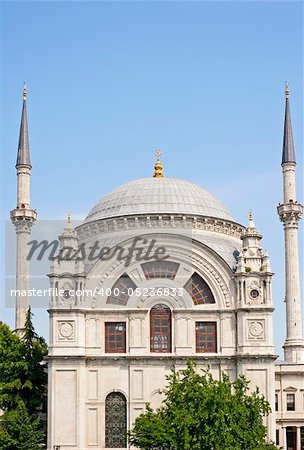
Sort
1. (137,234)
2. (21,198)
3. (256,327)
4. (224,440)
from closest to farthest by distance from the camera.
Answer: (224,440), (256,327), (137,234), (21,198)

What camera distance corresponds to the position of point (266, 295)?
52875 mm

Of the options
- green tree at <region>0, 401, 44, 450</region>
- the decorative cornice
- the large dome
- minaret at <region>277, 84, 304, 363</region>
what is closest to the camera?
green tree at <region>0, 401, 44, 450</region>

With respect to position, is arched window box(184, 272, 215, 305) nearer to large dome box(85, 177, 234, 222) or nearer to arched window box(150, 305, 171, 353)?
arched window box(150, 305, 171, 353)

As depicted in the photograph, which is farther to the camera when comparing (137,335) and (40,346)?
(40,346)

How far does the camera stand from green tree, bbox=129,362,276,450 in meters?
42.4

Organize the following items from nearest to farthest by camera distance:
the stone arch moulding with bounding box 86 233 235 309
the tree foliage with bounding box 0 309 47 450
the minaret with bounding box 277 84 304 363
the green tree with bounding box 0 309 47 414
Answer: the tree foliage with bounding box 0 309 47 450 < the stone arch moulding with bounding box 86 233 235 309 < the green tree with bounding box 0 309 47 414 < the minaret with bounding box 277 84 304 363

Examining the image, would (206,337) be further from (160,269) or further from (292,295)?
(292,295)

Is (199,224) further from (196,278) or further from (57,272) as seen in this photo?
(57,272)

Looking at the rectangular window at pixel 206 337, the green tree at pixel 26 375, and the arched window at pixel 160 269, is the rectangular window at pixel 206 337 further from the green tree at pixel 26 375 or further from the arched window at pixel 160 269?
the green tree at pixel 26 375

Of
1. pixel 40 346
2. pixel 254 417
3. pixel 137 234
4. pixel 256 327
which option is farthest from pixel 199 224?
pixel 254 417

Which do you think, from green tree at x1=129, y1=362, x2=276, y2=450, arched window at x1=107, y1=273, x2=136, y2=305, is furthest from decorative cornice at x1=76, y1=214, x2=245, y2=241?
green tree at x1=129, y1=362, x2=276, y2=450

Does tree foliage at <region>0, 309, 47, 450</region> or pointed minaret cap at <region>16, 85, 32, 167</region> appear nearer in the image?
tree foliage at <region>0, 309, 47, 450</region>

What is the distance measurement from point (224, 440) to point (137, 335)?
11556 millimetres

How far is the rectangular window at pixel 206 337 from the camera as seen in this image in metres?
53.0
